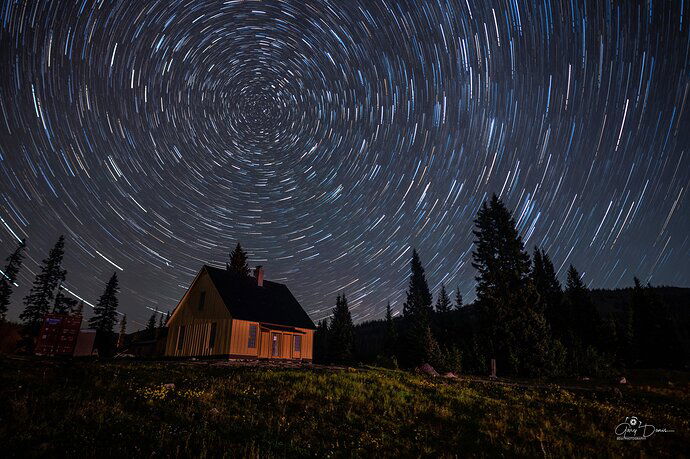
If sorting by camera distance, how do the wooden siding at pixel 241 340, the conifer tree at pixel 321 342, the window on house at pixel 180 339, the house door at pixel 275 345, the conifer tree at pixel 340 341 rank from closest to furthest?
the wooden siding at pixel 241 340 < the house door at pixel 275 345 < the window on house at pixel 180 339 < the conifer tree at pixel 340 341 < the conifer tree at pixel 321 342

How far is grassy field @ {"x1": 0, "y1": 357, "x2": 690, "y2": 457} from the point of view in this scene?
6.64 meters

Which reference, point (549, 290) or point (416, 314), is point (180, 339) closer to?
point (416, 314)

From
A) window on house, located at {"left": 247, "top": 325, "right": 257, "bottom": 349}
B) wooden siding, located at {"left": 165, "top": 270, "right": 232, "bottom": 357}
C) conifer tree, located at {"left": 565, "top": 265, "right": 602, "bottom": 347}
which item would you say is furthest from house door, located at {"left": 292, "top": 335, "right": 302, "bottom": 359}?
conifer tree, located at {"left": 565, "top": 265, "right": 602, "bottom": 347}

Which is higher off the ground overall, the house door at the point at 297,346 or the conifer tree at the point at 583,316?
the conifer tree at the point at 583,316

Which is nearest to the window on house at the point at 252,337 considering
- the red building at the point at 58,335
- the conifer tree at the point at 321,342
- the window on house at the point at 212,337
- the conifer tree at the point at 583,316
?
the window on house at the point at 212,337

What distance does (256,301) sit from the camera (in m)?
A: 29.6

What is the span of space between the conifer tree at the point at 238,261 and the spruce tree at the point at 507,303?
92.8ft

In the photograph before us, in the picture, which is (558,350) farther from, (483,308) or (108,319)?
(108,319)

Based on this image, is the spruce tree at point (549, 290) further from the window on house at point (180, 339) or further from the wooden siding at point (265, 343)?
the window on house at point (180, 339)

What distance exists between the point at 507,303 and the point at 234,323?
71.4 ft

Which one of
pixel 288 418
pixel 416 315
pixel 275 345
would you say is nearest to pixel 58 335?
pixel 275 345
